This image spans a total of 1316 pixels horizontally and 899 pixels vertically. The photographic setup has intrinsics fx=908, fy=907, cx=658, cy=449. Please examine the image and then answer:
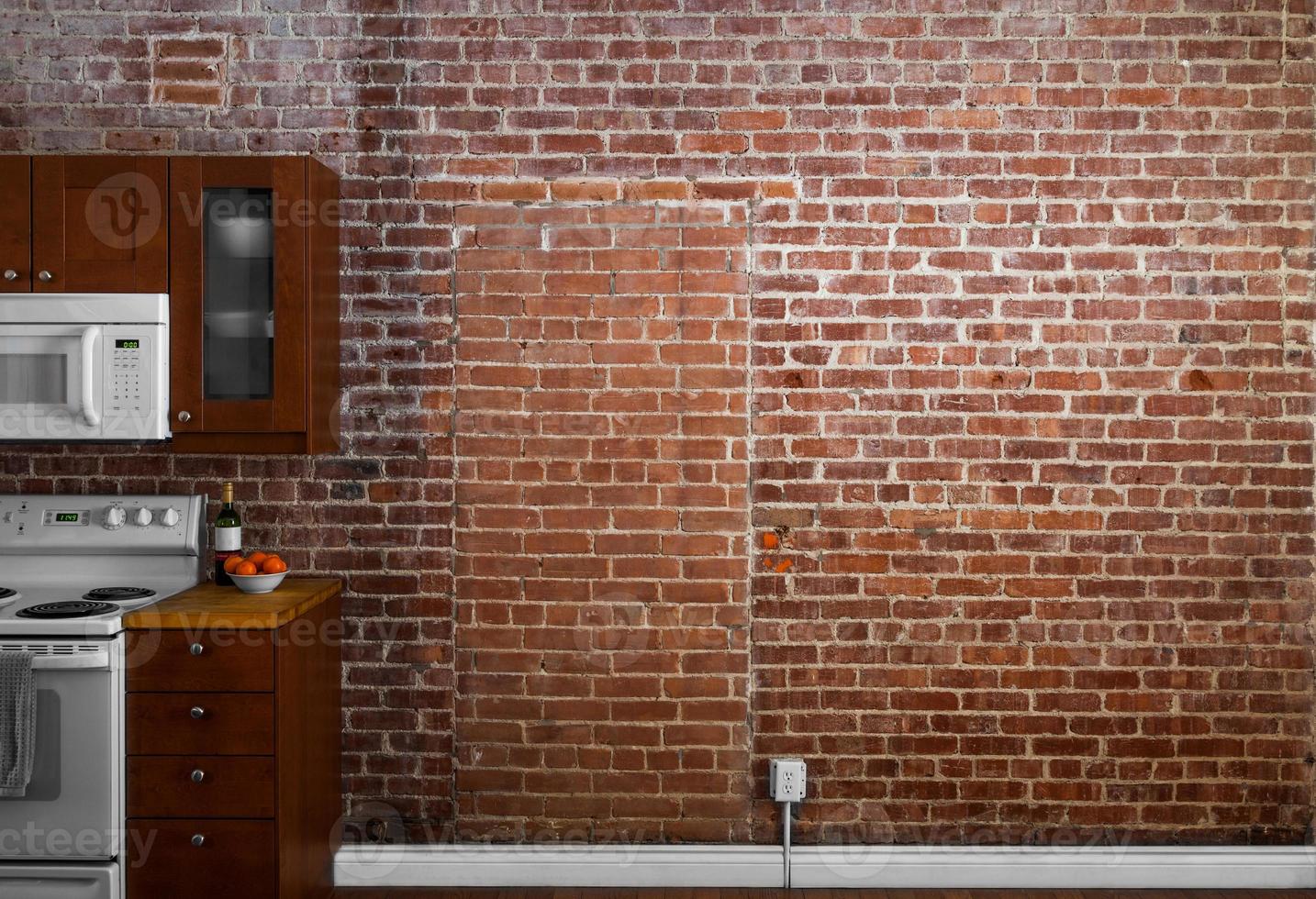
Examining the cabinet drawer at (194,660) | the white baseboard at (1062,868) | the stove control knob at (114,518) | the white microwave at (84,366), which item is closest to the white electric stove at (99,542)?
the stove control knob at (114,518)

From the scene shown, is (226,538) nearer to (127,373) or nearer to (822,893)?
(127,373)

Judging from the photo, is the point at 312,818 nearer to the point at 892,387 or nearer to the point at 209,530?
the point at 209,530

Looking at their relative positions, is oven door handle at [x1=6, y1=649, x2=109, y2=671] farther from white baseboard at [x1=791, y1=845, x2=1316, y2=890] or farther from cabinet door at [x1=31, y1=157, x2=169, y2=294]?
white baseboard at [x1=791, y1=845, x2=1316, y2=890]

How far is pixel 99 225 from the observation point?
247 cm

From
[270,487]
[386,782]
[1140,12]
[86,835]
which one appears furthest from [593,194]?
[86,835]

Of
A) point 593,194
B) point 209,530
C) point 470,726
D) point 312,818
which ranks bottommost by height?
point 312,818

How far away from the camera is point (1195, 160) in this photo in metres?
2.73

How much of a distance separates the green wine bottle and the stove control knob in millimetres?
279

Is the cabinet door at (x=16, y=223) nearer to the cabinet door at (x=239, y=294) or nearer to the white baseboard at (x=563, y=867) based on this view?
the cabinet door at (x=239, y=294)

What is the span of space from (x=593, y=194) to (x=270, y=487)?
134 centimetres

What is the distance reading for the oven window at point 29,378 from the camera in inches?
98.0

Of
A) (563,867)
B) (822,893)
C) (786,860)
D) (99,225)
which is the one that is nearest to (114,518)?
(99,225)

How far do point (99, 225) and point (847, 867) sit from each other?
112 inches

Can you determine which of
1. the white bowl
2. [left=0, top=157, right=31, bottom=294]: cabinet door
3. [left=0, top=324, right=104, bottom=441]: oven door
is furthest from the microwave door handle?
the white bowl
